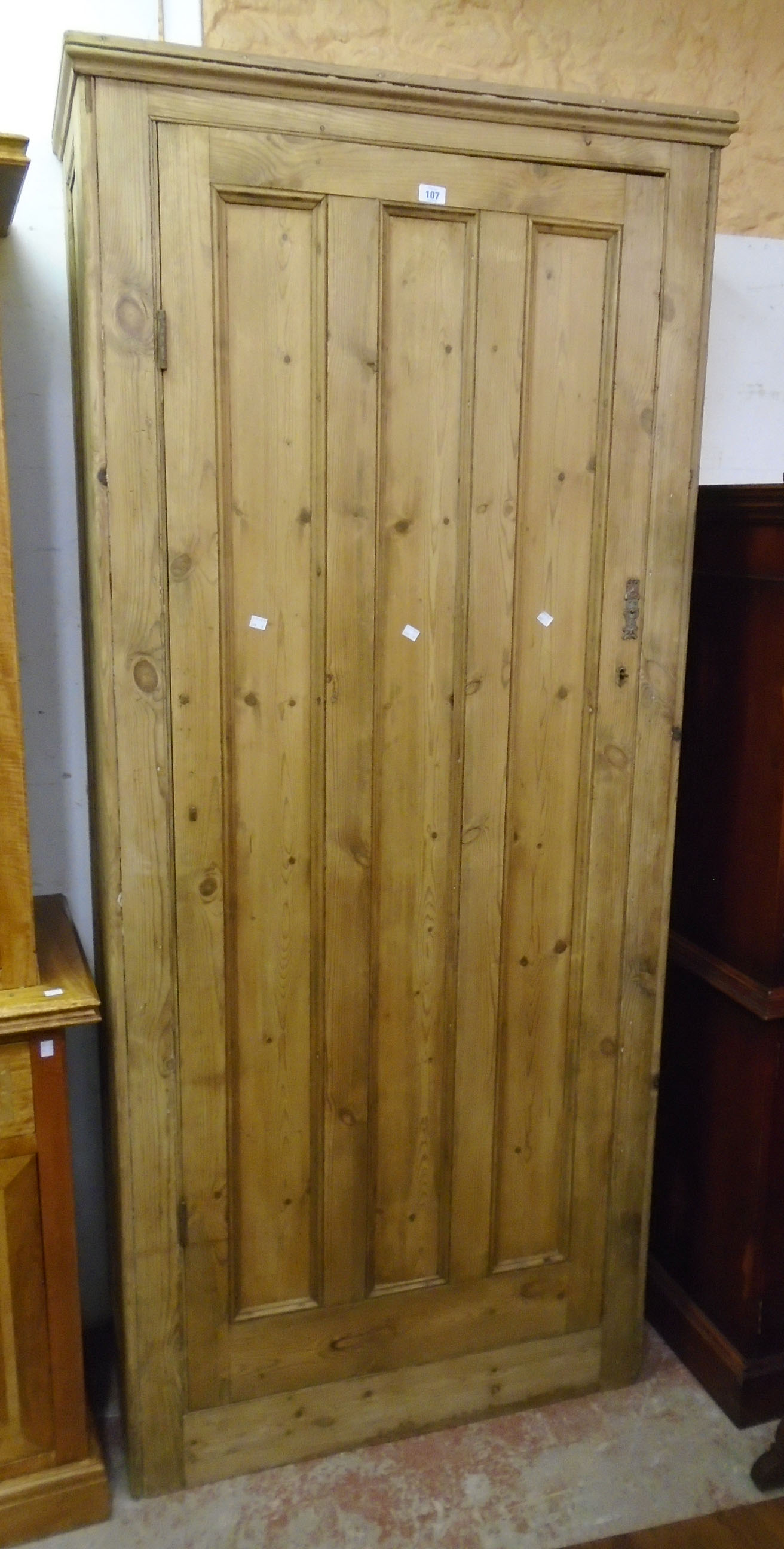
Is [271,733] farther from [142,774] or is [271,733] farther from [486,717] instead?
[486,717]

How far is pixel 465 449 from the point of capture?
1.96 m

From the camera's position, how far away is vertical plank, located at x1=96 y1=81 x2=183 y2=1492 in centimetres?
173

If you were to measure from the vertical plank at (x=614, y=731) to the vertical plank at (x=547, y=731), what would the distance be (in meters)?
0.03

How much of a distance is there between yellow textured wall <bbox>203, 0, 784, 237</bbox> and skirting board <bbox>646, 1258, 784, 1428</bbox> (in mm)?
2345

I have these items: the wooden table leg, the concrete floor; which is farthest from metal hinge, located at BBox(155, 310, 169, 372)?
the wooden table leg

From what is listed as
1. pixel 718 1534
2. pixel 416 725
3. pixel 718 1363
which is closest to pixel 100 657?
pixel 416 725

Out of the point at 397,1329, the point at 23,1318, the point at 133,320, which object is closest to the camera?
the point at 133,320

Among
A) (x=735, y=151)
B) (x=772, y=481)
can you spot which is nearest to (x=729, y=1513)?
(x=772, y=481)

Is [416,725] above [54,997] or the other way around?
above

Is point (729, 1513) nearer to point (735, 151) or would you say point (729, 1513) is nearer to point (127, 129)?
point (127, 129)

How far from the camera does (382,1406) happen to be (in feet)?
7.41

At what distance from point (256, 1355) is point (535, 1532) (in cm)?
57

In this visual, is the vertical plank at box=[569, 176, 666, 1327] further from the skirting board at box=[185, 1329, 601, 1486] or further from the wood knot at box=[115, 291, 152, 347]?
the wood knot at box=[115, 291, 152, 347]

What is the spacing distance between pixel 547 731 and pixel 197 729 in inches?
24.4
